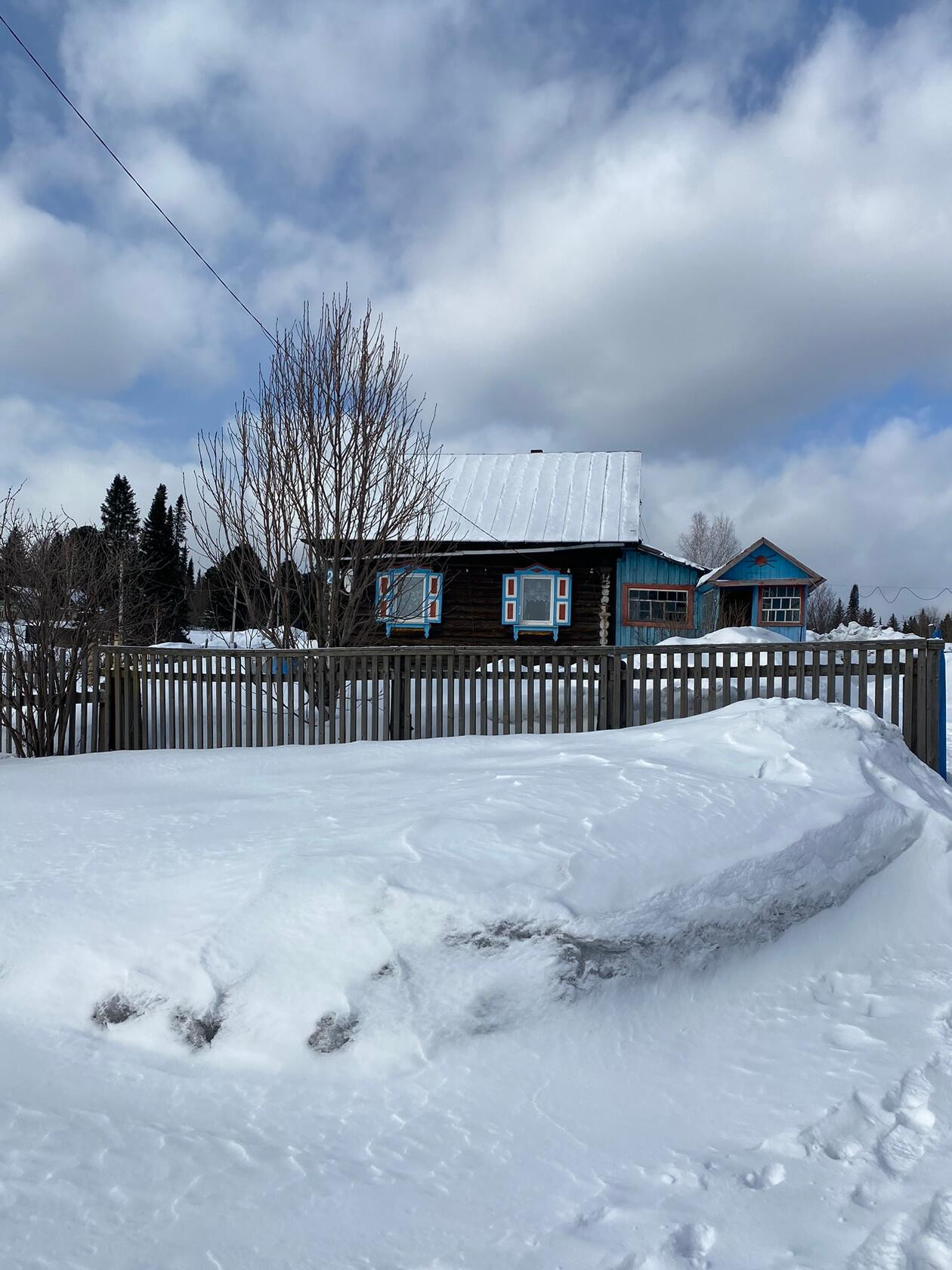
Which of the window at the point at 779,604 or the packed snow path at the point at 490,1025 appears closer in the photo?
the packed snow path at the point at 490,1025

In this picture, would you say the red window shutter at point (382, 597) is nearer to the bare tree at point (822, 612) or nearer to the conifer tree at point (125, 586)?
the conifer tree at point (125, 586)

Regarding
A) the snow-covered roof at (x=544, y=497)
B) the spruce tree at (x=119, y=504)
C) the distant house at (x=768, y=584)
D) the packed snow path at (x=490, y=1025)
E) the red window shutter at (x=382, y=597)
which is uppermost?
the spruce tree at (x=119, y=504)

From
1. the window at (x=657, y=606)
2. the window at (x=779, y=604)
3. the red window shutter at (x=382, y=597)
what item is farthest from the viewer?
the window at (x=779, y=604)

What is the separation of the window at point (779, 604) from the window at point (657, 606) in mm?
7574

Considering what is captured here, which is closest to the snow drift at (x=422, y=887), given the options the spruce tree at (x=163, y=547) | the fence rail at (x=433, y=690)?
the fence rail at (x=433, y=690)

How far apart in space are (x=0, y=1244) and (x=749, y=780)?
3.72 meters

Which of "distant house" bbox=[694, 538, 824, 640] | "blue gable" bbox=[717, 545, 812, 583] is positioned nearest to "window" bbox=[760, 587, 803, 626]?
"distant house" bbox=[694, 538, 824, 640]

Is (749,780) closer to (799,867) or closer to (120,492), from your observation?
(799,867)

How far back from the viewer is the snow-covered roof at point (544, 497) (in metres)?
18.4

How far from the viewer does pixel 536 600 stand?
733 inches

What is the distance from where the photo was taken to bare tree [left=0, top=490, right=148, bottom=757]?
8289mm

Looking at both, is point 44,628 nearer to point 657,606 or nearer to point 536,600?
point 536,600

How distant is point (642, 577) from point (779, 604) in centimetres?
953

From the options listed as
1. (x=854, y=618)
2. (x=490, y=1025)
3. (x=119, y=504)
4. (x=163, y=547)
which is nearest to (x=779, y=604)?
(x=490, y=1025)
